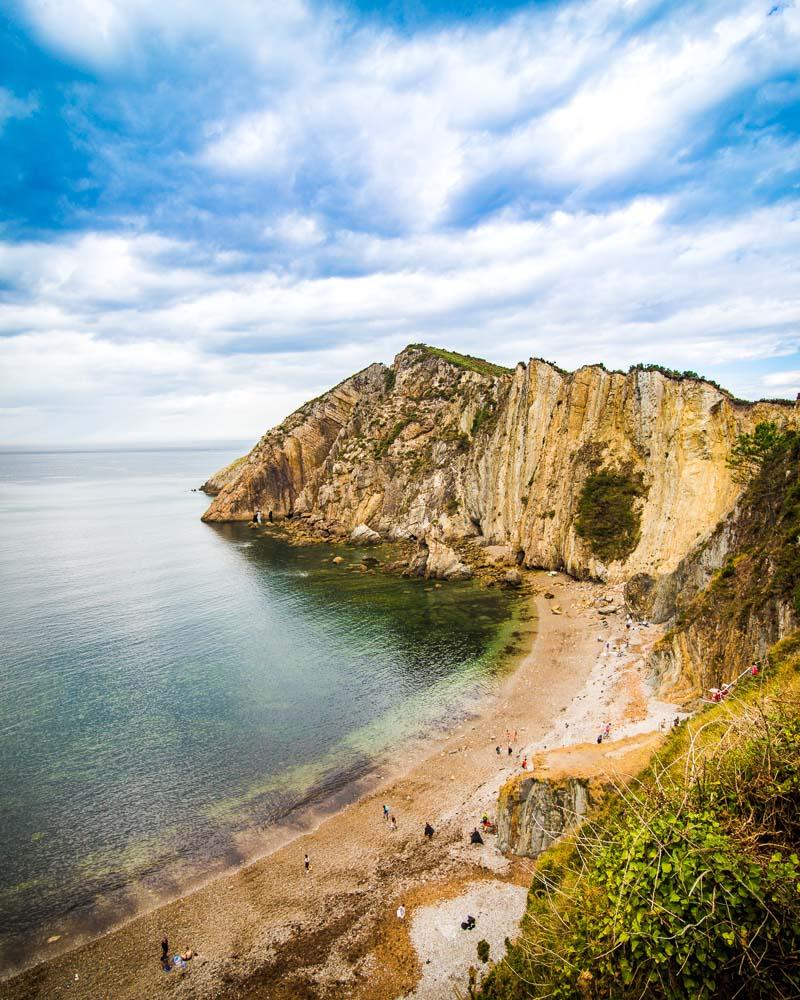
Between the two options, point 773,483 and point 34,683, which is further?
point 34,683

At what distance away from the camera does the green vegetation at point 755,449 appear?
40.3 metres

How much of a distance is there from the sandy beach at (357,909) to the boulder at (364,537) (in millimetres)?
59577

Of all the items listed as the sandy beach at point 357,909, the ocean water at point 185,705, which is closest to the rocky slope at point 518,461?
the ocean water at point 185,705

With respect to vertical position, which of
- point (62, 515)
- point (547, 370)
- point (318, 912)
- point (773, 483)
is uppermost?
point (547, 370)

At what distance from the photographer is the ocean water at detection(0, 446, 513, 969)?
82.3 feet

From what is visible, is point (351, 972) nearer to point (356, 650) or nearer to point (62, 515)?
point (356, 650)

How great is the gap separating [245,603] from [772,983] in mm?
61759

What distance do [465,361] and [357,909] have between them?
111839 mm

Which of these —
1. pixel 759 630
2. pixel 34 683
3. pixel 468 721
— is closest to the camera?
pixel 759 630

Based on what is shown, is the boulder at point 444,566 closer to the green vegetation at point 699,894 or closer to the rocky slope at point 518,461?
the rocky slope at point 518,461

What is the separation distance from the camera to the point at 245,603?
207ft

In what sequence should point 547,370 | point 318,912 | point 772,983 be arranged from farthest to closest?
point 547,370
point 318,912
point 772,983

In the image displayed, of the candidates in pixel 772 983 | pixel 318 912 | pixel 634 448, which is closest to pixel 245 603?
pixel 318 912

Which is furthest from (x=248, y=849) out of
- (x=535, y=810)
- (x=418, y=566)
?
(x=418, y=566)
